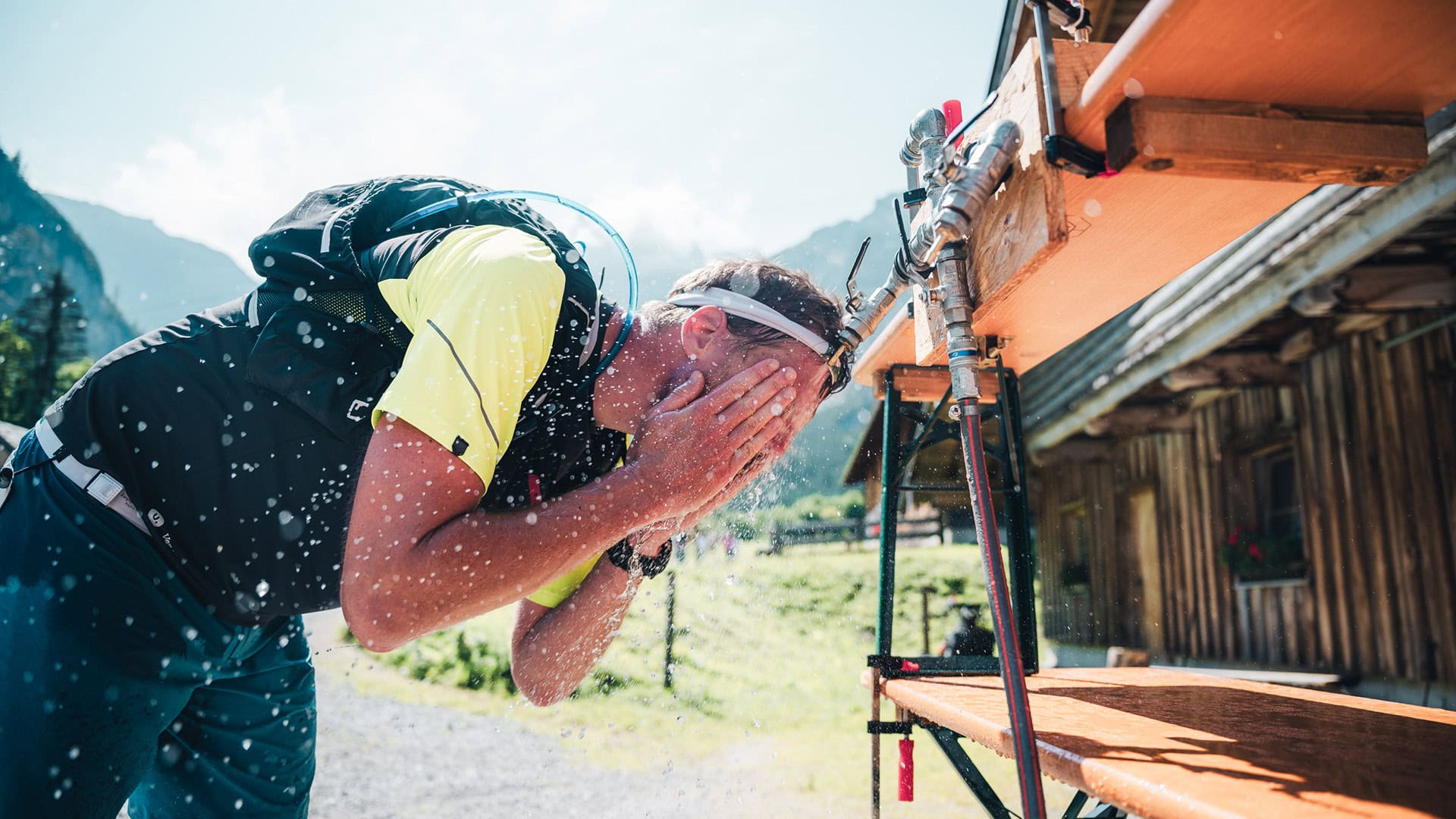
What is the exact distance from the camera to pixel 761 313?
6.77 feet

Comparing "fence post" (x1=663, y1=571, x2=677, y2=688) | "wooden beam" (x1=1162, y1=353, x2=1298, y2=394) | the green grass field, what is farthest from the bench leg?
"fence post" (x1=663, y1=571, x2=677, y2=688)

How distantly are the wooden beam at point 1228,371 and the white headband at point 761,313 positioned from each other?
17.3 feet

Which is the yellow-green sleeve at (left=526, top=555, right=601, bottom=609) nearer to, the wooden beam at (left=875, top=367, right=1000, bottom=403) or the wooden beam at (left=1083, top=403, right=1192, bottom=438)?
the wooden beam at (left=875, top=367, right=1000, bottom=403)

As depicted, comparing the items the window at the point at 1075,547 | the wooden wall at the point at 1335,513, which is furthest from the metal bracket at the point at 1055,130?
the window at the point at 1075,547

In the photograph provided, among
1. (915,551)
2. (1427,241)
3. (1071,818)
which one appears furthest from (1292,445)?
(915,551)

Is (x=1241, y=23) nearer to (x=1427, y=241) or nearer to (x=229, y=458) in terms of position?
(x=229, y=458)

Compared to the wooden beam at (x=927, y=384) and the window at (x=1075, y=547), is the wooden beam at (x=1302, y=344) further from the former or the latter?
the window at (x=1075, y=547)

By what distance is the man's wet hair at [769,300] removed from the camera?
2.06m

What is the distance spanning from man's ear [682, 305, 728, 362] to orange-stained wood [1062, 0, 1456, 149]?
0.98 m

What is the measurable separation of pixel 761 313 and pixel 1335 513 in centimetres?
604

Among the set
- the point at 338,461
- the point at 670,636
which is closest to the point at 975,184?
the point at 338,461

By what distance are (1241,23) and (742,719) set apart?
9334mm

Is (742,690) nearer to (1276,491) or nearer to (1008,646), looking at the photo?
(1276,491)

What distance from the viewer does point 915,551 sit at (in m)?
26.3
